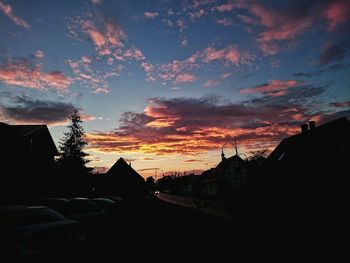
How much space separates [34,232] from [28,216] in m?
0.93

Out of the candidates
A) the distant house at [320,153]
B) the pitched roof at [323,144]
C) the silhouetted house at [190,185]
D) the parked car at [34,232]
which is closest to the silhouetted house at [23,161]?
the silhouetted house at [190,185]

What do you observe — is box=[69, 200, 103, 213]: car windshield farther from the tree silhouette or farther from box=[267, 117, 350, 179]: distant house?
the tree silhouette

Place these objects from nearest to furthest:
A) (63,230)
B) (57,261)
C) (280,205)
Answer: (57,261)
(63,230)
(280,205)

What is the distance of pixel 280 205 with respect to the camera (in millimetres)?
20312

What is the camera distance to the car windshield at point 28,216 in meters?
6.94

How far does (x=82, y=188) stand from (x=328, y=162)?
2927 centimetres

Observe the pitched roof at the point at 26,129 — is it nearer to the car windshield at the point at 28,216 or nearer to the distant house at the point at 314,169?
the distant house at the point at 314,169

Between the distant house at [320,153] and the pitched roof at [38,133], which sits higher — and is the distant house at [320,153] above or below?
below

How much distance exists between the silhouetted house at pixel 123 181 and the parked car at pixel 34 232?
55.8 metres

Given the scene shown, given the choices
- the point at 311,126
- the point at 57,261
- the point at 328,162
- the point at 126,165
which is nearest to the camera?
the point at 57,261

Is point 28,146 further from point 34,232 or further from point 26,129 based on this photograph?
point 34,232

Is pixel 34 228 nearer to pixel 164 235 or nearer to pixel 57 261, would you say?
pixel 57 261

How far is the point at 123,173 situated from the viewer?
6681cm

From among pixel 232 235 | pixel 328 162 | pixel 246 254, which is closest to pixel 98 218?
pixel 232 235
